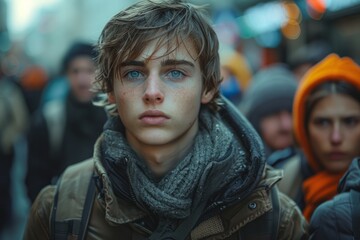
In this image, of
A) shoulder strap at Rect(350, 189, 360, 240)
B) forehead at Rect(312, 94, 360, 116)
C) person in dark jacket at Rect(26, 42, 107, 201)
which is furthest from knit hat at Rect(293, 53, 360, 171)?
person in dark jacket at Rect(26, 42, 107, 201)

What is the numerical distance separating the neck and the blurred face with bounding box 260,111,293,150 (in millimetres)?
2238

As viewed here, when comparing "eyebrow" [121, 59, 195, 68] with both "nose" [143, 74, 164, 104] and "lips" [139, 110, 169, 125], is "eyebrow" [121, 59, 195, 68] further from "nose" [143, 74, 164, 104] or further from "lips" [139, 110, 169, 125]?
"lips" [139, 110, 169, 125]

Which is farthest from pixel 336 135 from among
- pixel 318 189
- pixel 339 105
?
pixel 318 189

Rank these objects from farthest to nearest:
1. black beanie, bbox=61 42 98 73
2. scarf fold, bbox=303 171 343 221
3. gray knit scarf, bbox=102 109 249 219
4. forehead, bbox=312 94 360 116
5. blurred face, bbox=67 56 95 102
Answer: black beanie, bbox=61 42 98 73, blurred face, bbox=67 56 95 102, forehead, bbox=312 94 360 116, scarf fold, bbox=303 171 343 221, gray knit scarf, bbox=102 109 249 219

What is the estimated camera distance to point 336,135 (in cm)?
358

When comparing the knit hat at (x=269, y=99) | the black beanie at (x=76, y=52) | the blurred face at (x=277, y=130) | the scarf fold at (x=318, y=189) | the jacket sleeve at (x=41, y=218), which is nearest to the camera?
the jacket sleeve at (x=41, y=218)

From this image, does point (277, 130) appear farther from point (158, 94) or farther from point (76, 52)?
point (158, 94)

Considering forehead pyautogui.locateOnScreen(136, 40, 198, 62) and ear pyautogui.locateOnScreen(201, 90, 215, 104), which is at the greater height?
forehead pyautogui.locateOnScreen(136, 40, 198, 62)

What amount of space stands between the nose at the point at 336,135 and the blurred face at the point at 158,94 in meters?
1.15

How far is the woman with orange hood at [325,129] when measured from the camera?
11.7 ft

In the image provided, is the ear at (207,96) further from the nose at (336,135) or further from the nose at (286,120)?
the nose at (286,120)

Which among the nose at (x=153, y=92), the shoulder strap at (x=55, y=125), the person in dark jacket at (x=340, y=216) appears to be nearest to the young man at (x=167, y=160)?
the nose at (x=153, y=92)

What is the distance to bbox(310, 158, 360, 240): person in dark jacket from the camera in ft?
8.81

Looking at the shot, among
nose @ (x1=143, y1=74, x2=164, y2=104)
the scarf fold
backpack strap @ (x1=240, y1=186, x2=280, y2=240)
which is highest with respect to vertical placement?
nose @ (x1=143, y1=74, x2=164, y2=104)
